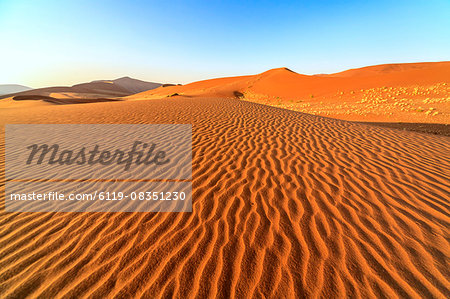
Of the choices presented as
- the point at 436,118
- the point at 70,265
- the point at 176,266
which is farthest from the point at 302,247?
the point at 436,118

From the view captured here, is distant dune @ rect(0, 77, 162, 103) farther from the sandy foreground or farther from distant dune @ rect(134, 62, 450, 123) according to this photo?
the sandy foreground

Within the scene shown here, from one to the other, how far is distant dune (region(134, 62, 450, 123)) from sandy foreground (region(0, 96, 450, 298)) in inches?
471

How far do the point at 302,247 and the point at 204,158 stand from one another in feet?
9.04

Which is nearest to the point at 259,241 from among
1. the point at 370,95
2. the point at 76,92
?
the point at 370,95

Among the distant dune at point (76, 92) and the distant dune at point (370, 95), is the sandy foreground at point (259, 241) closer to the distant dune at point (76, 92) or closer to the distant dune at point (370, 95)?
the distant dune at point (370, 95)

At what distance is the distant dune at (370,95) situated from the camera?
13.2 metres

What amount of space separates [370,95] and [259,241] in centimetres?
2493

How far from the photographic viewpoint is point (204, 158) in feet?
14.4

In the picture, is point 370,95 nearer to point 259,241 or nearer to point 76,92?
point 259,241

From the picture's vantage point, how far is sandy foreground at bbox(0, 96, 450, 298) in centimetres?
180

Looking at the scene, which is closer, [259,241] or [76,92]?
[259,241]

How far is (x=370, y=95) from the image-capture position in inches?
818

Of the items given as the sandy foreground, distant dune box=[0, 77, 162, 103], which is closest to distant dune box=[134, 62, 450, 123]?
the sandy foreground

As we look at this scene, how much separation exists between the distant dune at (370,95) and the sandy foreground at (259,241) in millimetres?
11970
